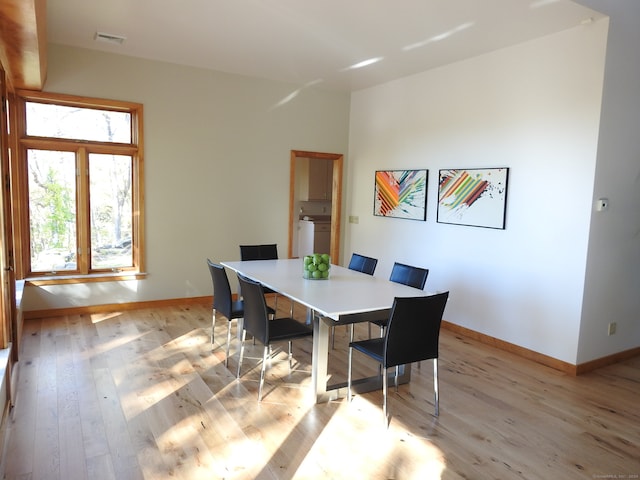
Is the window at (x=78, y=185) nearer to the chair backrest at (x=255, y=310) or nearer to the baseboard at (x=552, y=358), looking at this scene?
the chair backrest at (x=255, y=310)

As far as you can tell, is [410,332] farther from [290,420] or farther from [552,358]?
[552,358]

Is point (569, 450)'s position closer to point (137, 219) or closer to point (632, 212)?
point (632, 212)

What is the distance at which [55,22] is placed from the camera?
4129 mm

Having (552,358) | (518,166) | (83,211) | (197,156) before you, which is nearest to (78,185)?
(83,211)

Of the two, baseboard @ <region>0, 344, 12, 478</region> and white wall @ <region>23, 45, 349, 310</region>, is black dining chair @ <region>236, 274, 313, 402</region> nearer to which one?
baseboard @ <region>0, 344, 12, 478</region>

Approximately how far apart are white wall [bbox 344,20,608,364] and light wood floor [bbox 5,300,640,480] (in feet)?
1.96

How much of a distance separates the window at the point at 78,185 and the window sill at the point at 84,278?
0.18 ft

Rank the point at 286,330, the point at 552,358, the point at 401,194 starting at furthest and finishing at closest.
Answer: the point at 401,194 < the point at 552,358 < the point at 286,330

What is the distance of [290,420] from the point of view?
297 cm

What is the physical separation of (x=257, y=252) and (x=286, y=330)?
1731 mm

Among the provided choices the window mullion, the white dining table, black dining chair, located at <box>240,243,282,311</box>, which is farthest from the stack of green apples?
the window mullion

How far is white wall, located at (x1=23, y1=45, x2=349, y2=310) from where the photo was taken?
5047mm

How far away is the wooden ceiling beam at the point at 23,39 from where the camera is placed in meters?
2.37

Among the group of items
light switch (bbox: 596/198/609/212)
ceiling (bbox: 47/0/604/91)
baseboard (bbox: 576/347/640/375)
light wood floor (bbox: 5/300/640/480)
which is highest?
ceiling (bbox: 47/0/604/91)
